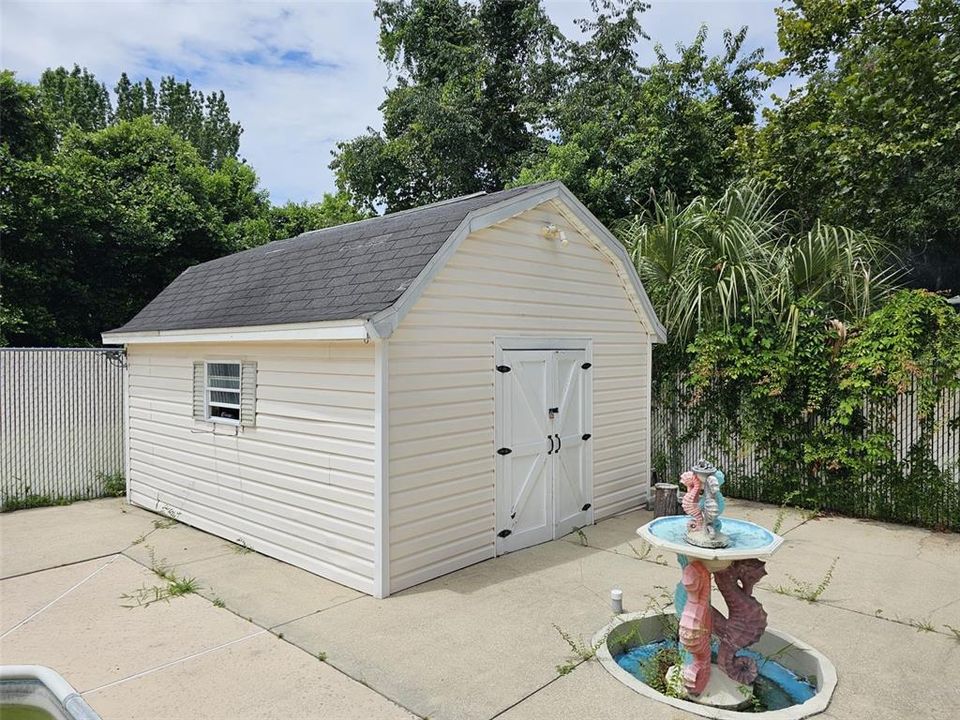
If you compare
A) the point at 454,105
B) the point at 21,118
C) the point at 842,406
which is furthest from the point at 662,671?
the point at 454,105

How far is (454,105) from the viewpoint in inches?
697

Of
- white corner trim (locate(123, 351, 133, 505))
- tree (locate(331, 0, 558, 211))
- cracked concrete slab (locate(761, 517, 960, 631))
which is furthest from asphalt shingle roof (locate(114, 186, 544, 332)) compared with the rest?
tree (locate(331, 0, 558, 211))

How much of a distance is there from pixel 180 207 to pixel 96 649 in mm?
12294

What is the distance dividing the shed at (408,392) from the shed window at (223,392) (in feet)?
0.09

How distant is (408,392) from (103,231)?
11.3 metres

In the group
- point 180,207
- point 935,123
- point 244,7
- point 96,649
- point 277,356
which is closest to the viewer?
point 96,649

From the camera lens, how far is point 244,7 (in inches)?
289

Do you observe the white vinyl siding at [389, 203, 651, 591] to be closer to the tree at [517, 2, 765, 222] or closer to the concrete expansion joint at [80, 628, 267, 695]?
→ the concrete expansion joint at [80, 628, 267, 695]

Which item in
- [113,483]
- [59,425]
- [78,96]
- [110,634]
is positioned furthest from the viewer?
[78,96]

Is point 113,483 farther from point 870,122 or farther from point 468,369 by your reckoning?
point 870,122

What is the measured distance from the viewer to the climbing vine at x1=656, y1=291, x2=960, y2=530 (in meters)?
6.56

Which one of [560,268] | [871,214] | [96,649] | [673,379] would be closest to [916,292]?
[673,379]

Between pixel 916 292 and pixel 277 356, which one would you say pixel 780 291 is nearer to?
pixel 916 292

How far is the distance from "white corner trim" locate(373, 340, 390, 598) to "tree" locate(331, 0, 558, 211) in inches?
538
